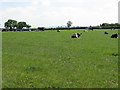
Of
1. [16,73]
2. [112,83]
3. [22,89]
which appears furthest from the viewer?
[16,73]

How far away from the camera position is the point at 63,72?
12086mm

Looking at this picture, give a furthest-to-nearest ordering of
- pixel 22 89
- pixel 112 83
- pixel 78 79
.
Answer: pixel 78 79, pixel 112 83, pixel 22 89

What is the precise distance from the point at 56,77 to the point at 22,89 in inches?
96.9

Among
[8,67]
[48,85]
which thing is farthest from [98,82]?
[8,67]

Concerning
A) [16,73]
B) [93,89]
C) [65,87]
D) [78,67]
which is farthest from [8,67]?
[93,89]

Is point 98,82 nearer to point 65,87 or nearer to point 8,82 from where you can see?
point 65,87

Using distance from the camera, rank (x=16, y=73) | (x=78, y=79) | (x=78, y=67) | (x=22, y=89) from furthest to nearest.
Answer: (x=78, y=67)
(x=16, y=73)
(x=78, y=79)
(x=22, y=89)

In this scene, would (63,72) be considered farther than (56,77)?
Yes

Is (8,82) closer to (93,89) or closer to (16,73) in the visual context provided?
(16,73)

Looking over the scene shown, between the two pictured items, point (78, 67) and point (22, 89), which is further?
point (78, 67)

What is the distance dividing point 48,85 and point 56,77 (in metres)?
1.45

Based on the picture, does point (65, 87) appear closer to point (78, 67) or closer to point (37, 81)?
point (37, 81)

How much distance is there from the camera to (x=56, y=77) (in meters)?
11.0

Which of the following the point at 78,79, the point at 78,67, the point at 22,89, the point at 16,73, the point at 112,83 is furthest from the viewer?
the point at 78,67
